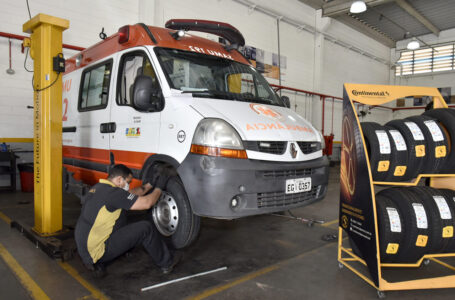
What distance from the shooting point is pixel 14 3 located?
250 inches

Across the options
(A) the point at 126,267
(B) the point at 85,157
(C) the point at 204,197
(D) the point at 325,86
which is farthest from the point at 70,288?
(D) the point at 325,86

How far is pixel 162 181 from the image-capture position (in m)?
3.12

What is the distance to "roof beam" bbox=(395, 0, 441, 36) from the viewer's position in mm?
12494

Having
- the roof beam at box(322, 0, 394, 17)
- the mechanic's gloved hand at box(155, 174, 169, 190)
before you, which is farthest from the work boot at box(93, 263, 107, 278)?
the roof beam at box(322, 0, 394, 17)

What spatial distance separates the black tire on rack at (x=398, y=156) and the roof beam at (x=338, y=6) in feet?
35.4

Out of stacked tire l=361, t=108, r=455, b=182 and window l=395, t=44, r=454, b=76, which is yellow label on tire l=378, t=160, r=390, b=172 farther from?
window l=395, t=44, r=454, b=76

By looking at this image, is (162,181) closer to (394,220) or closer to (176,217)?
(176,217)

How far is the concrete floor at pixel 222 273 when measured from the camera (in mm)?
2432

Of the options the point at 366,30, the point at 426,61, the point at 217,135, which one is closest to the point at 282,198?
the point at 217,135

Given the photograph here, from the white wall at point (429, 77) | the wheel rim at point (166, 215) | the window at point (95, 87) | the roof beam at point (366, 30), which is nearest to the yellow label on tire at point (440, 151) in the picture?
the wheel rim at point (166, 215)

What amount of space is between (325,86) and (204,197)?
12.4 m

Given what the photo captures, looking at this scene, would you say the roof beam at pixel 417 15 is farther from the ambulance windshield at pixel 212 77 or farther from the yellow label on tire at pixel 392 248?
the yellow label on tire at pixel 392 248

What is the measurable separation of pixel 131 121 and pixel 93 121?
97 centimetres

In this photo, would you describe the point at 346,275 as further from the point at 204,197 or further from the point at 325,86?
the point at 325,86
